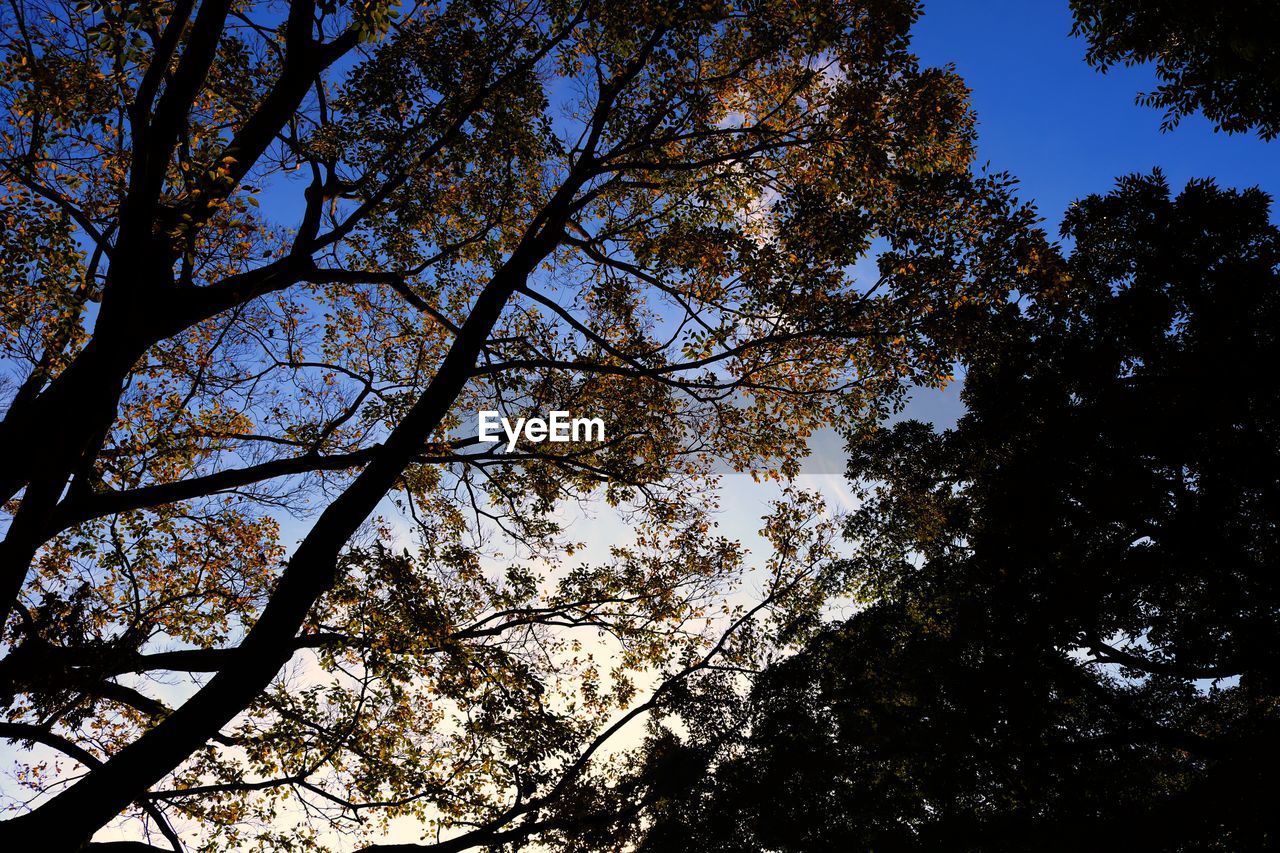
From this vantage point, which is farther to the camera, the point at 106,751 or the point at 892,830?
the point at 892,830

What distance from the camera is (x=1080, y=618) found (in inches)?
369

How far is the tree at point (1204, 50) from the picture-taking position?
5.91 m

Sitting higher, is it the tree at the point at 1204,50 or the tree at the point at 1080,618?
the tree at the point at 1204,50

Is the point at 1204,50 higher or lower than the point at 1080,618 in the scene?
higher

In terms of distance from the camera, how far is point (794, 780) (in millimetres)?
10977

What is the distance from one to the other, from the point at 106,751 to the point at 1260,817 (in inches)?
620

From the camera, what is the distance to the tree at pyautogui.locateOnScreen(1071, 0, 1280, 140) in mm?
5914

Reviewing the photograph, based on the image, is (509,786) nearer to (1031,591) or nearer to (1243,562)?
(1031,591)

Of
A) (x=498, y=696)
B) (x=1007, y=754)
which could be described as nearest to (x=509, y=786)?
(x=498, y=696)

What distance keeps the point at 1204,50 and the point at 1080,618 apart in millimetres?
7648

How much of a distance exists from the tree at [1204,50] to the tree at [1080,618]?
8.16 ft

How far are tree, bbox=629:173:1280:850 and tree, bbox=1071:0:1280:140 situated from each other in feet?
8.16

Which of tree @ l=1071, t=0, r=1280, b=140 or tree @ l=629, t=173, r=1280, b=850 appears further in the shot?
tree @ l=629, t=173, r=1280, b=850

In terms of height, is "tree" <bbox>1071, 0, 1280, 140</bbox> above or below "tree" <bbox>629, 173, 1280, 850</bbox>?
above
